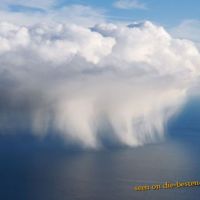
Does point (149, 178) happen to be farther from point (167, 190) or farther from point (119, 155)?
point (119, 155)

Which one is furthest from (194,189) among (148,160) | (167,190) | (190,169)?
(148,160)

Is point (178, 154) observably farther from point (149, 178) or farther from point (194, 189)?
point (194, 189)

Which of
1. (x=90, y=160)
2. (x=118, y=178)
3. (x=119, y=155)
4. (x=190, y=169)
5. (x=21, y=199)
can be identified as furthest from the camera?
(x=119, y=155)

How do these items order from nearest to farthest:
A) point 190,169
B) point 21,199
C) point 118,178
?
point 21,199, point 118,178, point 190,169

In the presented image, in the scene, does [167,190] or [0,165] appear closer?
[167,190]

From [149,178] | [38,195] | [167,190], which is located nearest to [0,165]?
[38,195]

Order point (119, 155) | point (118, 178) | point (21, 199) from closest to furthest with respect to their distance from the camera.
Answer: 1. point (21, 199)
2. point (118, 178)
3. point (119, 155)
